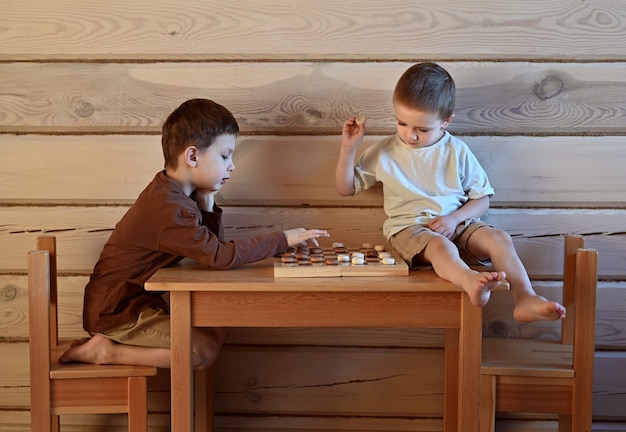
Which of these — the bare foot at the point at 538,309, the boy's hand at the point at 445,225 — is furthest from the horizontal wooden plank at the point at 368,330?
the bare foot at the point at 538,309

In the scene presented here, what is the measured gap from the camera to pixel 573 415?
1.93m

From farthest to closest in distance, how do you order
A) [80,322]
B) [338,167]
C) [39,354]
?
[80,322], [338,167], [39,354]

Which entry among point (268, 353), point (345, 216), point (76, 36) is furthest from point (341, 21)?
point (268, 353)

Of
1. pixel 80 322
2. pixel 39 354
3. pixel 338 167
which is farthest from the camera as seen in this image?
pixel 80 322

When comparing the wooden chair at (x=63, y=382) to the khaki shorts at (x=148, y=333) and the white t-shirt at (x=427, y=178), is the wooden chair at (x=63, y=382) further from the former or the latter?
the white t-shirt at (x=427, y=178)

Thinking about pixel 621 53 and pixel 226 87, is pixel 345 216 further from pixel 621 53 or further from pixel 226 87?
pixel 621 53

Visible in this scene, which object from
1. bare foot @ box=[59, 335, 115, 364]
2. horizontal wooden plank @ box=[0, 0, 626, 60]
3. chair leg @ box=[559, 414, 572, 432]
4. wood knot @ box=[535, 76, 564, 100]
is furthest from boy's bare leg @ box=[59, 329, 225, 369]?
wood knot @ box=[535, 76, 564, 100]

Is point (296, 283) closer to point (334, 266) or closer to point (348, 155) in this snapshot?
point (334, 266)

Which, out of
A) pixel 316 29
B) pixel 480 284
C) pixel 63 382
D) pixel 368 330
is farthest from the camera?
pixel 368 330

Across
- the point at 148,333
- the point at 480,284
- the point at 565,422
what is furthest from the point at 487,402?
the point at 148,333

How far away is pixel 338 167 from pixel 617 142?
0.81 metres

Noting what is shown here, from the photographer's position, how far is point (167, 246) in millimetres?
1945

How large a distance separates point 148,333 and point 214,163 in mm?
463

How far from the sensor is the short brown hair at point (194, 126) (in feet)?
6.66
